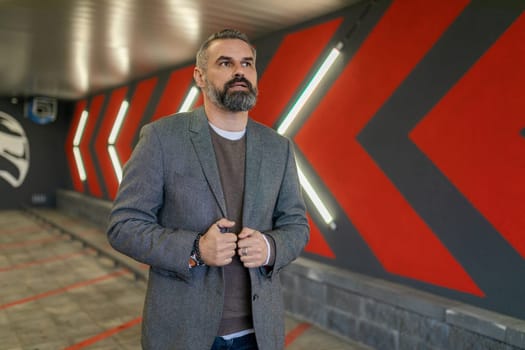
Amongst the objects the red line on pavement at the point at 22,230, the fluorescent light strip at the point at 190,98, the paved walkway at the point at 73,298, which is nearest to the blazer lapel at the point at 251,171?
the paved walkway at the point at 73,298

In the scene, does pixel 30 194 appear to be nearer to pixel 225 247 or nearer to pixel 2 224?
pixel 2 224

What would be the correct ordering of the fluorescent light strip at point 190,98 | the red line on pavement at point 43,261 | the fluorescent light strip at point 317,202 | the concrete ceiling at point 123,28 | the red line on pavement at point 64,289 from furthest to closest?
the red line on pavement at point 43,261, the fluorescent light strip at point 190,98, the red line on pavement at point 64,289, the fluorescent light strip at point 317,202, the concrete ceiling at point 123,28

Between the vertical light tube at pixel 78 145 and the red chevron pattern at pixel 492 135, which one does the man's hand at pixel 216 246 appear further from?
the vertical light tube at pixel 78 145

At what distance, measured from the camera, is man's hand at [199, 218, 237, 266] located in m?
1.07

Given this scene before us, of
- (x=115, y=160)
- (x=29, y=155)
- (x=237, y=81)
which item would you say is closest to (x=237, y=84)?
(x=237, y=81)

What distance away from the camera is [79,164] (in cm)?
997

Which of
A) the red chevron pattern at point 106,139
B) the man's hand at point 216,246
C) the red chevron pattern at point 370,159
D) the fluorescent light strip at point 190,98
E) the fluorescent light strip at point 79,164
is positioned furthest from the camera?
the fluorescent light strip at point 79,164

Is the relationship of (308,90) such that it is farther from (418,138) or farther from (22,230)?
(22,230)

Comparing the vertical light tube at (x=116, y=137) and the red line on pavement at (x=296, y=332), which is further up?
the vertical light tube at (x=116, y=137)

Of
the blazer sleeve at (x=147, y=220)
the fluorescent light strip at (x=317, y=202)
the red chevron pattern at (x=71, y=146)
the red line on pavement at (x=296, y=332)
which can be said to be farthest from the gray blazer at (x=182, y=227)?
the red chevron pattern at (x=71, y=146)

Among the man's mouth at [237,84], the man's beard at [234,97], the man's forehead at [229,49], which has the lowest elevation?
the man's beard at [234,97]

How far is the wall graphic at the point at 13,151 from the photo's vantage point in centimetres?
1025

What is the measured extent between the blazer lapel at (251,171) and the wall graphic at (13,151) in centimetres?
1062

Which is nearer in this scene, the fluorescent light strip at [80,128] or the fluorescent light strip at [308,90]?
the fluorescent light strip at [308,90]
